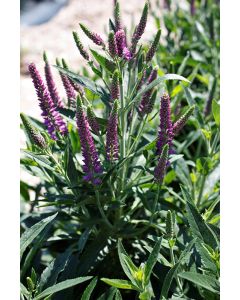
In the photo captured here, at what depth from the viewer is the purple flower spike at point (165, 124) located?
1610 millimetres

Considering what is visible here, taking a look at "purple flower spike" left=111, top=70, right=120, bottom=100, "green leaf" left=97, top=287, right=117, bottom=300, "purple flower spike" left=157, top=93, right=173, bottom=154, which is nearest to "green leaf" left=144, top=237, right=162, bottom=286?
"green leaf" left=97, top=287, right=117, bottom=300

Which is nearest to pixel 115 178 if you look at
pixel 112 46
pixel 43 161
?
pixel 43 161

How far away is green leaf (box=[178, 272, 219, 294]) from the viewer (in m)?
1.54

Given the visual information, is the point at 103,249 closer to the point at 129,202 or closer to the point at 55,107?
the point at 129,202

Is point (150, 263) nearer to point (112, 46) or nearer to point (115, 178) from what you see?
point (115, 178)

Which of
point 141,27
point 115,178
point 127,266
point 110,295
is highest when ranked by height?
point 141,27

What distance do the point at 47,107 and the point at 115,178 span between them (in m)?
Answer: 0.36

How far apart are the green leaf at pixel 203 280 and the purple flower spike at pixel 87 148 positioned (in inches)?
17.1

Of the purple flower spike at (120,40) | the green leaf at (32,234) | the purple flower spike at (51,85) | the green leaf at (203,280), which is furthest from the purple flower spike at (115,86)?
the green leaf at (203,280)

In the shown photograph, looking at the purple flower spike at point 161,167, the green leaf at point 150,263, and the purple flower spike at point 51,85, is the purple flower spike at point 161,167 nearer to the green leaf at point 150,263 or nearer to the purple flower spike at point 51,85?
the green leaf at point 150,263

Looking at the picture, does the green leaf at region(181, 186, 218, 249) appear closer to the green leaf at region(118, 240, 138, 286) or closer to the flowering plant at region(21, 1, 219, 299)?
the flowering plant at region(21, 1, 219, 299)

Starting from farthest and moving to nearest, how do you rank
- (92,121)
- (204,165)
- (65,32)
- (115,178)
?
(65,32), (204,165), (115,178), (92,121)

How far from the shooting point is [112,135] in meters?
1.63
